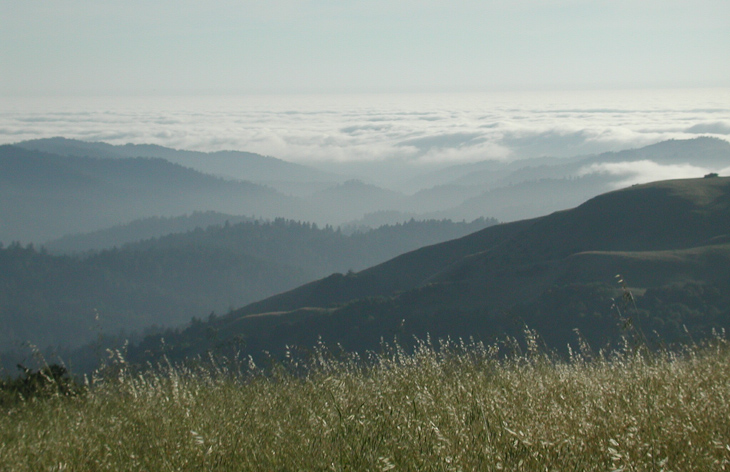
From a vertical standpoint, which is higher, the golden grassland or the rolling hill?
the golden grassland

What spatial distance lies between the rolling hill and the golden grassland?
188 ft

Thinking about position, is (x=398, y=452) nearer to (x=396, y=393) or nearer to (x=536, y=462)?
(x=536, y=462)

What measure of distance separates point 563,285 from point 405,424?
8618 centimetres

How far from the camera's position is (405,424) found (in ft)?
14.8

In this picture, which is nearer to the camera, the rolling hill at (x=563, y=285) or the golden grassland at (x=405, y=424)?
the golden grassland at (x=405, y=424)

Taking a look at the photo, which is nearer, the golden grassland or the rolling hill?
the golden grassland

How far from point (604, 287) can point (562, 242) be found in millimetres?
30870

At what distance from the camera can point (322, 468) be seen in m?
3.93

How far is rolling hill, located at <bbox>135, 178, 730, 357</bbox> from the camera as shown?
238 feet

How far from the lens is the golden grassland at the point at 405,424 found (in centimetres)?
389

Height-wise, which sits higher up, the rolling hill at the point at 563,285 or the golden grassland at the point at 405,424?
the golden grassland at the point at 405,424

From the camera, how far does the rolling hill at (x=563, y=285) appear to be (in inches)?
2854

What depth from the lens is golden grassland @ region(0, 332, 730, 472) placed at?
389cm

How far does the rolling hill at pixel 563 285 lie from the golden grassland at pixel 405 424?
2259 inches
